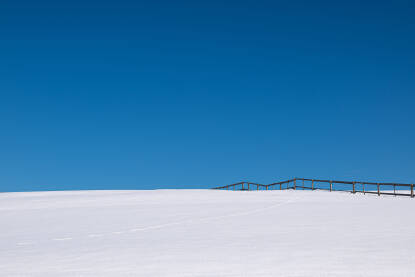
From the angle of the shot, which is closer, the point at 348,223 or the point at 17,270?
the point at 17,270

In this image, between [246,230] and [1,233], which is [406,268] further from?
[1,233]

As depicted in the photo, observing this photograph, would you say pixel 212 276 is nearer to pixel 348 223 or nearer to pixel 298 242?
pixel 298 242

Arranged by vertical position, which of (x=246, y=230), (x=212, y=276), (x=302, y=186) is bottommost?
(x=212, y=276)

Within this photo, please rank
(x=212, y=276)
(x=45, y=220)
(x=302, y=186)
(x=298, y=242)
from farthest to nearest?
(x=302, y=186)
(x=45, y=220)
(x=298, y=242)
(x=212, y=276)

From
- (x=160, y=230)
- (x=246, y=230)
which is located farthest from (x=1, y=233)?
(x=246, y=230)

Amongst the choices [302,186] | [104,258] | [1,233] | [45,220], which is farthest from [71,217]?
[302,186]

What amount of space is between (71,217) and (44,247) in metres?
7.75

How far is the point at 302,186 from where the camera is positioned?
132 feet

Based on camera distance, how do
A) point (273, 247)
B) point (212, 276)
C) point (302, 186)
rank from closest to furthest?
point (212, 276) < point (273, 247) < point (302, 186)

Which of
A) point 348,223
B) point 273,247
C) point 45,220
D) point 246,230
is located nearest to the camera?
point 273,247

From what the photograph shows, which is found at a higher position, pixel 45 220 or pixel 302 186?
pixel 302 186

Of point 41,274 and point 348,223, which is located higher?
point 348,223

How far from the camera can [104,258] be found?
834 centimetres

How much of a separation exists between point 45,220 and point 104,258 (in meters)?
9.54
